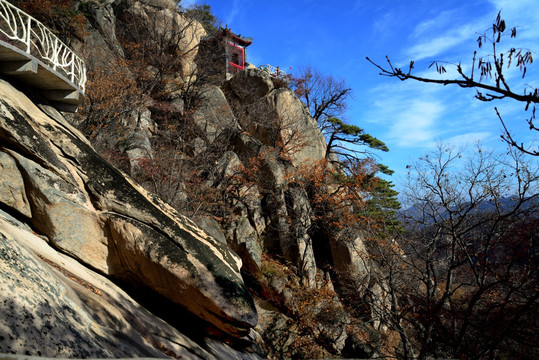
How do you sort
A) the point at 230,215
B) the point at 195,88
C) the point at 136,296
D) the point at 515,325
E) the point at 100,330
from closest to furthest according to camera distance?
the point at 100,330
the point at 515,325
the point at 136,296
the point at 230,215
the point at 195,88

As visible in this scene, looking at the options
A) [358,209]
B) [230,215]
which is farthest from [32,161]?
[358,209]

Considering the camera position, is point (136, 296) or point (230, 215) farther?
point (230, 215)

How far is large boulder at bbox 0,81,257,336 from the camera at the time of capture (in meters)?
5.89

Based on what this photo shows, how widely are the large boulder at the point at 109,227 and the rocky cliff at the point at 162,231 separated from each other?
0.02 m

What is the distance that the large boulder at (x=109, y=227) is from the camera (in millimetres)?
5887

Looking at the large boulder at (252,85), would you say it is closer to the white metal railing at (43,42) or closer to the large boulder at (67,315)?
the white metal railing at (43,42)

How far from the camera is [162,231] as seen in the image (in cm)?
659

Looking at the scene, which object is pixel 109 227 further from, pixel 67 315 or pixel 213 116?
pixel 213 116

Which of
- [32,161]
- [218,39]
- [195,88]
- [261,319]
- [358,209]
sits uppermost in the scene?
[218,39]

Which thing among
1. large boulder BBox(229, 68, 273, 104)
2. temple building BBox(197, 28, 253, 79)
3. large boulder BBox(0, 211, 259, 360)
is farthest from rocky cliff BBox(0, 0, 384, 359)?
temple building BBox(197, 28, 253, 79)

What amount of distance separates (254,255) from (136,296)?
10.6 m

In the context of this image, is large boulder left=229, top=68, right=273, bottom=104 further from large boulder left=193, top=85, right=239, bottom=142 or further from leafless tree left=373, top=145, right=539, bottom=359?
leafless tree left=373, top=145, right=539, bottom=359

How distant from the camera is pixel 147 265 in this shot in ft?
20.5

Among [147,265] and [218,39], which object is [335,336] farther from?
[218,39]
